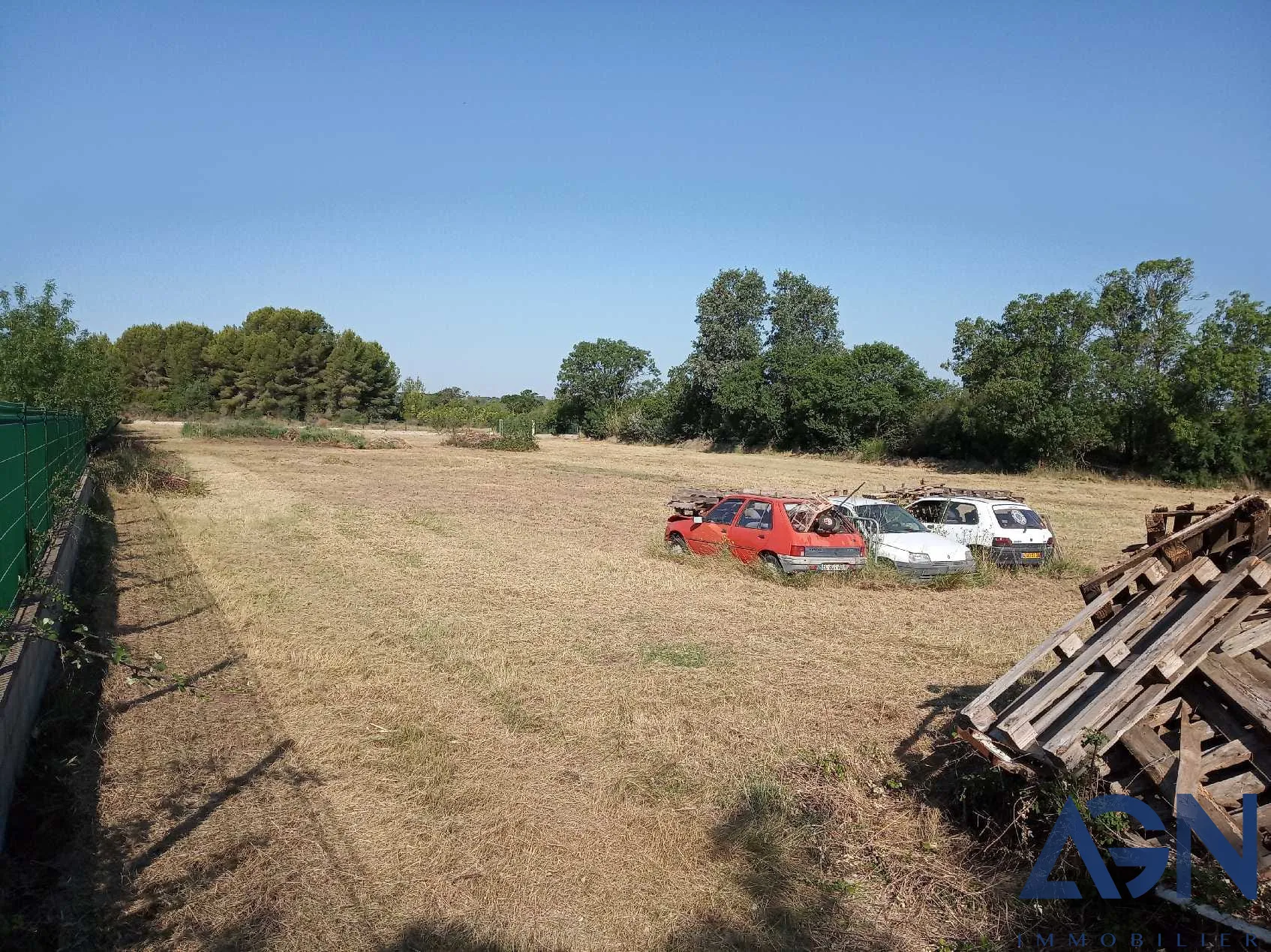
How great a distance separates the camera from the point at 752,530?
42.7ft

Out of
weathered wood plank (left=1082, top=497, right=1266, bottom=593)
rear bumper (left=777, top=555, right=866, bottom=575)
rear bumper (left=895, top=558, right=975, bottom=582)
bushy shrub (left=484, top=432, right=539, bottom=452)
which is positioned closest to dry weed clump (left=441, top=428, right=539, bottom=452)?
bushy shrub (left=484, top=432, right=539, bottom=452)

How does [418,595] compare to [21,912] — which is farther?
[418,595]

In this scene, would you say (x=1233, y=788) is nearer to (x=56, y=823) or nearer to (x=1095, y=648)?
(x=1095, y=648)

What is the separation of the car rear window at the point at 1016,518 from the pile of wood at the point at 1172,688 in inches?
362

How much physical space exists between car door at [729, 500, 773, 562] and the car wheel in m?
0.10

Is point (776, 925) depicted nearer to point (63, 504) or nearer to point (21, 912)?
point (21, 912)

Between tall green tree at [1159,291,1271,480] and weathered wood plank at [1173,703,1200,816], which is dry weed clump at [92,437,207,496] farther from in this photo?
tall green tree at [1159,291,1271,480]

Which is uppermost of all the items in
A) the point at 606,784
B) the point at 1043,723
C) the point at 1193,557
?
the point at 1193,557

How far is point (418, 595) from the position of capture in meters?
11.3

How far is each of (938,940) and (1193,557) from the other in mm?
2896

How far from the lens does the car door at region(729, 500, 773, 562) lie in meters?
12.8

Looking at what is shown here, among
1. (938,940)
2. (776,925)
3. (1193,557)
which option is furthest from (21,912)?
(1193,557)

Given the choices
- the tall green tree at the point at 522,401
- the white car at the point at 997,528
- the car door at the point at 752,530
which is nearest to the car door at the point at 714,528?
the car door at the point at 752,530

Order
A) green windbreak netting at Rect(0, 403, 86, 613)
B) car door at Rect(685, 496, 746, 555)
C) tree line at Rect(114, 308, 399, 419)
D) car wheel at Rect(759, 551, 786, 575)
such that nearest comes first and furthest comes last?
green windbreak netting at Rect(0, 403, 86, 613) → car wheel at Rect(759, 551, 786, 575) → car door at Rect(685, 496, 746, 555) → tree line at Rect(114, 308, 399, 419)
